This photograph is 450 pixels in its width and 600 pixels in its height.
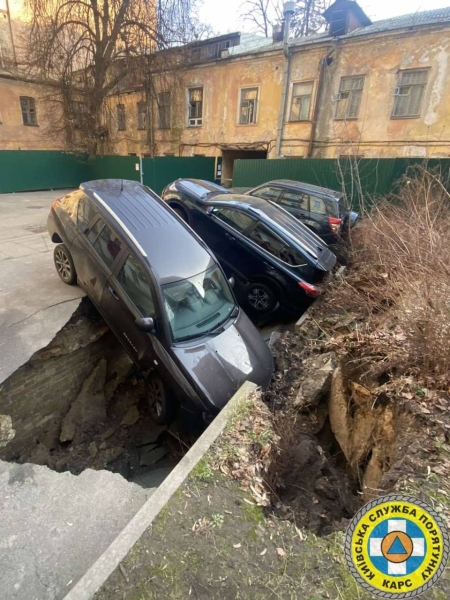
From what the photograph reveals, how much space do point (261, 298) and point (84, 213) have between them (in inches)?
125

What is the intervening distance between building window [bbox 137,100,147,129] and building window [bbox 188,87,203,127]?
10.6 feet

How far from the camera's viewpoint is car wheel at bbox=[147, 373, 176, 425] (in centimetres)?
362

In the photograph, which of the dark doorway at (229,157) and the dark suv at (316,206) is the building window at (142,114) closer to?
the dark doorway at (229,157)

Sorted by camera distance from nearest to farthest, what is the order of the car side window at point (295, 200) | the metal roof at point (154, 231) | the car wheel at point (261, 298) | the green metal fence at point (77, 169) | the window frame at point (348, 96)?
the metal roof at point (154, 231), the car wheel at point (261, 298), the car side window at point (295, 200), the window frame at point (348, 96), the green metal fence at point (77, 169)

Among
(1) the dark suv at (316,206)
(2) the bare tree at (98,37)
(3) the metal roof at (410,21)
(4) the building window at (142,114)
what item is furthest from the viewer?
(4) the building window at (142,114)

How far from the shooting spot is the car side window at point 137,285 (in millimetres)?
3537

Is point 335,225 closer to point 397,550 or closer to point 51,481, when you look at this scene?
point 397,550

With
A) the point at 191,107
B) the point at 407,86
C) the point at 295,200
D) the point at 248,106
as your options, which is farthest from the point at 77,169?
the point at 407,86

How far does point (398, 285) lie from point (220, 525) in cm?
354

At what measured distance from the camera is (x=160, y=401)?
12.2 feet

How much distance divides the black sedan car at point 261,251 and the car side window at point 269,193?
8.31 feet

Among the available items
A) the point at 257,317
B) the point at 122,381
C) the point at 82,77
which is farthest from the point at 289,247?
the point at 82,77

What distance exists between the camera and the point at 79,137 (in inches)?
733

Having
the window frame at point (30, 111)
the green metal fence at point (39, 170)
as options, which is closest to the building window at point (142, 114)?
the green metal fence at point (39, 170)
